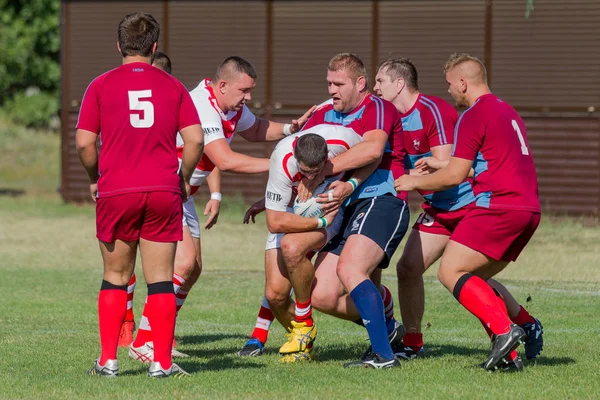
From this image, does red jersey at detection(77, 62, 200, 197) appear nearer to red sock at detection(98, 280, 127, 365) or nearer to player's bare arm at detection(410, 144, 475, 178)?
red sock at detection(98, 280, 127, 365)

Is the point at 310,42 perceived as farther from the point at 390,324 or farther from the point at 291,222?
the point at 291,222

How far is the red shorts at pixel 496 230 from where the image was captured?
23.4ft

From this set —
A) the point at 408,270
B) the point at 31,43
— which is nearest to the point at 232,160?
the point at 408,270

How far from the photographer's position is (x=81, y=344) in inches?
342

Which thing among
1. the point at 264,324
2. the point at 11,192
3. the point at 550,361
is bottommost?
the point at 11,192

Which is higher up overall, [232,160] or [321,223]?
[232,160]

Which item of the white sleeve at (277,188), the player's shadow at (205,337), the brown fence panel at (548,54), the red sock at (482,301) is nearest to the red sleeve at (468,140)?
A: the red sock at (482,301)

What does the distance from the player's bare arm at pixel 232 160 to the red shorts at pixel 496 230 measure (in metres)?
1.68

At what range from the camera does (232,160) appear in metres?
8.15

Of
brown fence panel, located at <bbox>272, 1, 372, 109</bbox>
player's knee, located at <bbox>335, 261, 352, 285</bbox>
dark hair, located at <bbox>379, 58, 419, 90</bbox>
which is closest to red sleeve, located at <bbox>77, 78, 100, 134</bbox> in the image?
player's knee, located at <bbox>335, 261, 352, 285</bbox>

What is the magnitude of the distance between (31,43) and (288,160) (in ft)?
117

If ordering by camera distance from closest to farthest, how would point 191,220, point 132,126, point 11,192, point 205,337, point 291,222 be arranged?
point 132,126 < point 291,222 < point 191,220 < point 205,337 < point 11,192

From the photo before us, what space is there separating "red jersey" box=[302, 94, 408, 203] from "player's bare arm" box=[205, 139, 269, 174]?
48 cm

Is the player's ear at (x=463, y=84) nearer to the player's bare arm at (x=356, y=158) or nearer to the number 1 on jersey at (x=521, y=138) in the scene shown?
the number 1 on jersey at (x=521, y=138)
